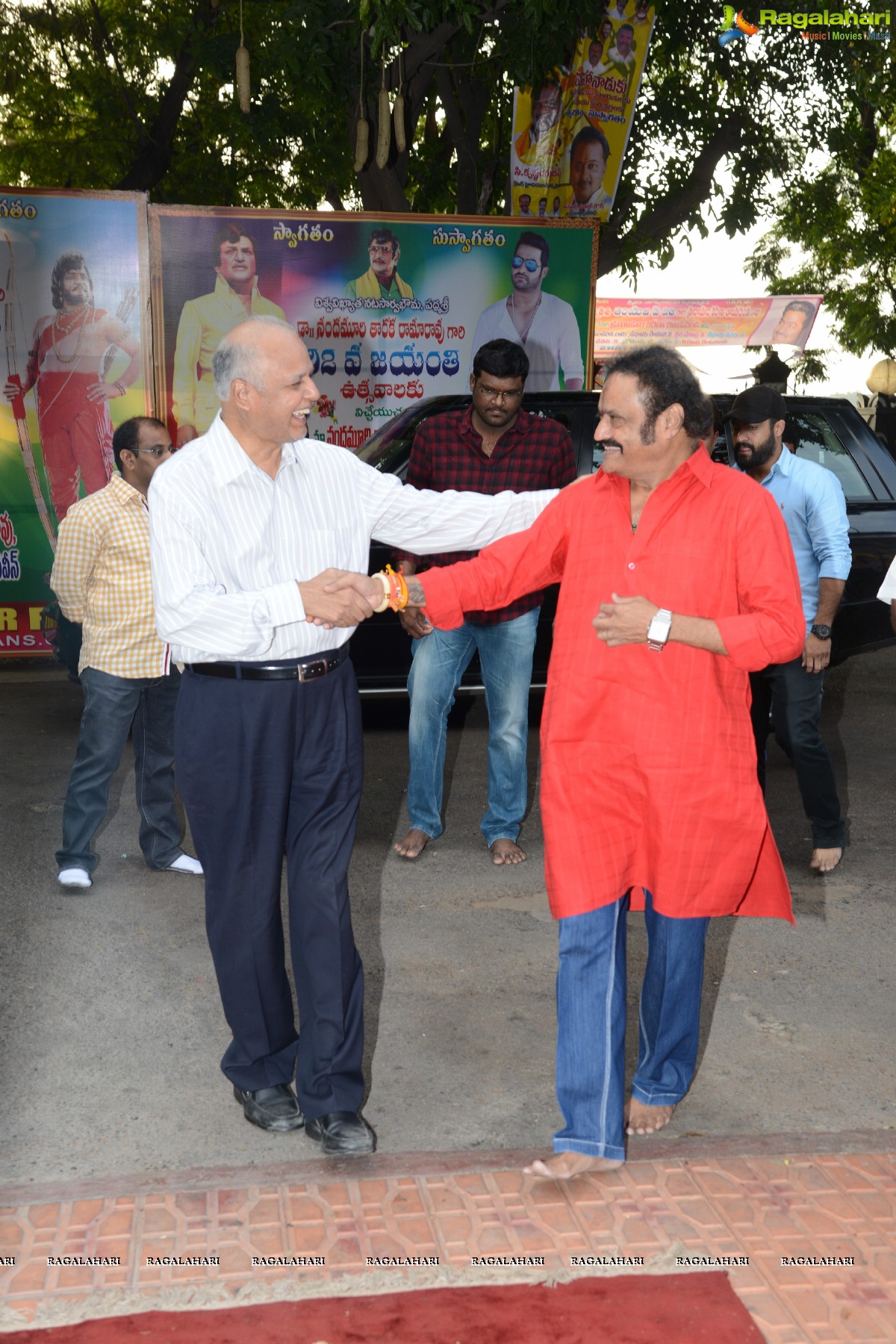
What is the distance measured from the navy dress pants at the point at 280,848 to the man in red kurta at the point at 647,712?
427mm

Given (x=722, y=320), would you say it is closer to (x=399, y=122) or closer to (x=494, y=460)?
(x=399, y=122)

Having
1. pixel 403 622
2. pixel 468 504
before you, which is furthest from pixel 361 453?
pixel 468 504

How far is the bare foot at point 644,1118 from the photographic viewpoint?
12.2 ft

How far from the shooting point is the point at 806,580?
19.1 ft

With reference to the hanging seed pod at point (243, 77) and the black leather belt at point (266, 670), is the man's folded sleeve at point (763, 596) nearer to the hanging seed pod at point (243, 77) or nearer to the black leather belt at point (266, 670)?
the black leather belt at point (266, 670)

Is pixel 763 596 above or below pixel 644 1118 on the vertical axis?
above

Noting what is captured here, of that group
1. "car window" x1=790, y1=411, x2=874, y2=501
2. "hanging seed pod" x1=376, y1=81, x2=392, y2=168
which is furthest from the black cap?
"hanging seed pod" x1=376, y1=81, x2=392, y2=168

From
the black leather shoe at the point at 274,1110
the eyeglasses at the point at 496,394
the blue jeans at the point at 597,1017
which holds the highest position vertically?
the eyeglasses at the point at 496,394

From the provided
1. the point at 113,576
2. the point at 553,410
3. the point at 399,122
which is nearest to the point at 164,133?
the point at 399,122

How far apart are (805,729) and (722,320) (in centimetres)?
2579

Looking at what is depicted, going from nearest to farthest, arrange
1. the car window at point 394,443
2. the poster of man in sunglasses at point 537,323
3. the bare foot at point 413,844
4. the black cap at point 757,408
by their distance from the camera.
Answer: the black cap at point 757,408 < the bare foot at point 413,844 < the car window at point 394,443 < the poster of man in sunglasses at point 537,323

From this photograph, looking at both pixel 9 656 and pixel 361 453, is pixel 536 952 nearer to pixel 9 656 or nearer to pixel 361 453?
pixel 361 453

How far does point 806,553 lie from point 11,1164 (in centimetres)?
391

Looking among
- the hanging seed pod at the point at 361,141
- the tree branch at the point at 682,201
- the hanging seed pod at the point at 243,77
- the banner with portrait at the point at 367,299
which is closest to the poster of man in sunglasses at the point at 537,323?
the banner with portrait at the point at 367,299
